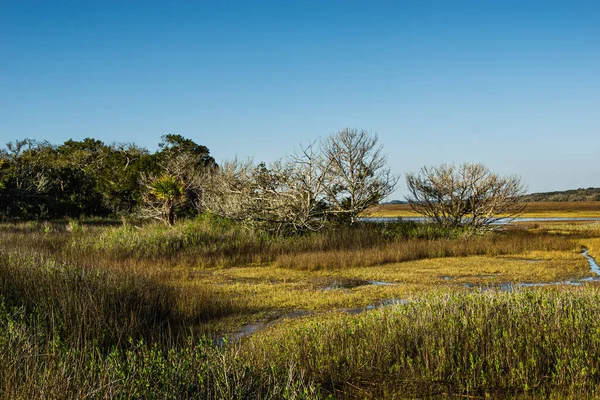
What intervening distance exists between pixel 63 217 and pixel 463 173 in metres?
26.9

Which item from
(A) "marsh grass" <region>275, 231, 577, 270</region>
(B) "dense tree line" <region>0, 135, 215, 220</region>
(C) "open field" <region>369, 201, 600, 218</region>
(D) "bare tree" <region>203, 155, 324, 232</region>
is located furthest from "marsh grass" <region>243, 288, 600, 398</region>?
(C) "open field" <region>369, 201, 600, 218</region>

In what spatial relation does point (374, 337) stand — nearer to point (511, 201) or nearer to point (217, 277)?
point (217, 277)

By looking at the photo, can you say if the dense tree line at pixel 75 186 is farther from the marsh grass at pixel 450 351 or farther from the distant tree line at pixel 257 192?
the marsh grass at pixel 450 351

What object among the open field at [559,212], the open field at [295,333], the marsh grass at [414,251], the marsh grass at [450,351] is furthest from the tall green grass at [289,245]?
the open field at [559,212]

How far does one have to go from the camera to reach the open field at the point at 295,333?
4.59 m

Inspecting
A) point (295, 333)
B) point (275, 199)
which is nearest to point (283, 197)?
point (275, 199)

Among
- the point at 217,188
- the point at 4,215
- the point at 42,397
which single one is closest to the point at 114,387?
the point at 42,397

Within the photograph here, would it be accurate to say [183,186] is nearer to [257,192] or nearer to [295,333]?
[257,192]

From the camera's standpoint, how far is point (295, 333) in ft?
24.7

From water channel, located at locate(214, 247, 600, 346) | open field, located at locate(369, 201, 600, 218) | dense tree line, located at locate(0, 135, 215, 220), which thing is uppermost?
dense tree line, located at locate(0, 135, 215, 220)

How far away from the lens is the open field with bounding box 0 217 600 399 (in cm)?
459

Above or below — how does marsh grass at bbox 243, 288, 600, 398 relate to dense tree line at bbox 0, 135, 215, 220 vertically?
below

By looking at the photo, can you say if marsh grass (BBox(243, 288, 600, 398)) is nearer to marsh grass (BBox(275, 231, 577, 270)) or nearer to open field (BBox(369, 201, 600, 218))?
marsh grass (BBox(275, 231, 577, 270))

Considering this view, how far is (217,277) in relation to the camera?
1534 cm
